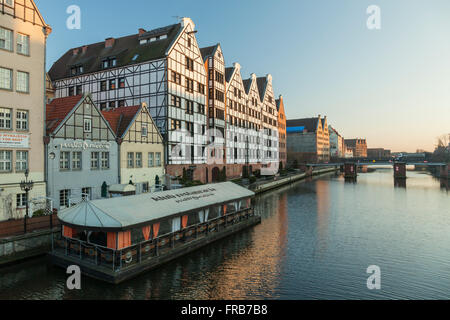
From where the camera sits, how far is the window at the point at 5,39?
20.6 meters

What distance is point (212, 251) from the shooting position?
20219mm

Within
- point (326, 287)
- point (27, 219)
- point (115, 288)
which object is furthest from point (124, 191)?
point (326, 287)

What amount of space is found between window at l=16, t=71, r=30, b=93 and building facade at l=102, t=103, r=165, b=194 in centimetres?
909

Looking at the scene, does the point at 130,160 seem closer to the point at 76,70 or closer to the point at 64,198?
the point at 64,198

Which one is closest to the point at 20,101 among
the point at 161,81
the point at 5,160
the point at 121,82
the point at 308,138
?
the point at 5,160

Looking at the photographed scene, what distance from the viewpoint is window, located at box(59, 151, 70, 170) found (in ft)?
78.7

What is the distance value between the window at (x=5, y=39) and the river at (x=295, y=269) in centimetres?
1516

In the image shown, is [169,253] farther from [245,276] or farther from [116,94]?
[116,94]

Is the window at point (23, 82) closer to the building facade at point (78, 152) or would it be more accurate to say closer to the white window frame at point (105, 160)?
the building facade at point (78, 152)

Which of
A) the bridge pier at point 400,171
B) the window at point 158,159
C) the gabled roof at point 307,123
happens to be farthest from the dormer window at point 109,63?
the gabled roof at point 307,123

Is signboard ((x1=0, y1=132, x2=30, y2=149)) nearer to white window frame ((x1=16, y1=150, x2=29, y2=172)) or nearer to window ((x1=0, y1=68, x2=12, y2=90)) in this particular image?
white window frame ((x1=16, y1=150, x2=29, y2=172))

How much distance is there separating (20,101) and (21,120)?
1.38 meters
